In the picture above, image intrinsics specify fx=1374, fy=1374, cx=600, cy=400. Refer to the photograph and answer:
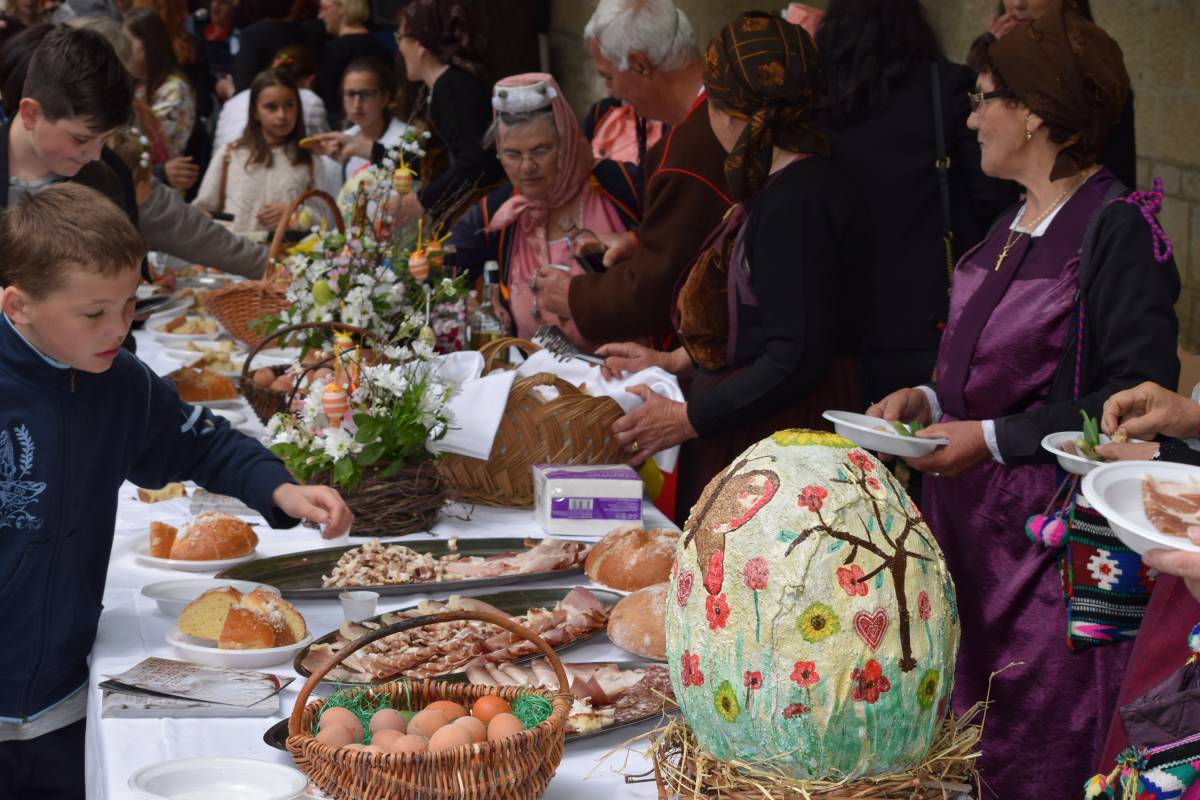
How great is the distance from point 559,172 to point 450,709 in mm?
2538

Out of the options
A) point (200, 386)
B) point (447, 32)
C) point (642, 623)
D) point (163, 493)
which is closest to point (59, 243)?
point (163, 493)

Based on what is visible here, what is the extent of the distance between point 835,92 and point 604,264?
842 mm

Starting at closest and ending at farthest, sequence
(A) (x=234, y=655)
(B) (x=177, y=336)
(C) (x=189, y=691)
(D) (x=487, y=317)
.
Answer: (C) (x=189, y=691) < (A) (x=234, y=655) < (D) (x=487, y=317) < (B) (x=177, y=336)

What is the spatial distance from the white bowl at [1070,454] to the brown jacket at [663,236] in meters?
1.35

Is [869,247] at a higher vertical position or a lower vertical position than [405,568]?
higher

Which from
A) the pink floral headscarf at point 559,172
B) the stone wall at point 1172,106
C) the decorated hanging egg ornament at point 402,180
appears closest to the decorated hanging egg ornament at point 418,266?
the decorated hanging egg ornament at point 402,180

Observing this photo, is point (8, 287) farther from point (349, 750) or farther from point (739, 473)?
point (739, 473)

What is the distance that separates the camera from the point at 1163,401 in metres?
2.30

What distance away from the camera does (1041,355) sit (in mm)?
2652

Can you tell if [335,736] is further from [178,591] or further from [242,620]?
[178,591]

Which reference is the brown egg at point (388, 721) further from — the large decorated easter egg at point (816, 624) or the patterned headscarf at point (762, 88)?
the patterned headscarf at point (762, 88)

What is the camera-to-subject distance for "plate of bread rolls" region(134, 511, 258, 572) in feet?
8.59

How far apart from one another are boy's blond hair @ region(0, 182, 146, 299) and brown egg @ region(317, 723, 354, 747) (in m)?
0.96

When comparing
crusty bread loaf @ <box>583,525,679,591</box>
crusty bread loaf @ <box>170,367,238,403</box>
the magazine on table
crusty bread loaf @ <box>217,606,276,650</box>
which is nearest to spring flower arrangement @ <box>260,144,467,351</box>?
crusty bread loaf @ <box>170,367,238,403</box>
